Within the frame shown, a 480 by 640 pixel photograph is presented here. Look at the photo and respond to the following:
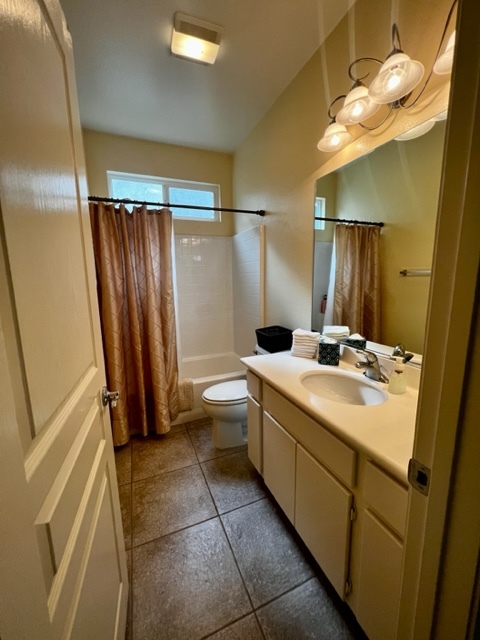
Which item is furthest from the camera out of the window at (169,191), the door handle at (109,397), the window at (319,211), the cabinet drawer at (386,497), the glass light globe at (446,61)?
the window at (169,191)

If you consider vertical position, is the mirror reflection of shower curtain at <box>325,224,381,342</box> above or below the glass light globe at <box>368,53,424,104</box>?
below

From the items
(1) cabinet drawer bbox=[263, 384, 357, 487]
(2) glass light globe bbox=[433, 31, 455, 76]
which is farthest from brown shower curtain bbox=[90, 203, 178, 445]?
(2) glass light globe bbox=[433, 31, 455, 76]

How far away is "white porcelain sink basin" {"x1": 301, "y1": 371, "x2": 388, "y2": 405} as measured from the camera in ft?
3.89

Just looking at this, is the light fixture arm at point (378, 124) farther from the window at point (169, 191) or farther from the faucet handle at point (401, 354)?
the window at point (169, 191)

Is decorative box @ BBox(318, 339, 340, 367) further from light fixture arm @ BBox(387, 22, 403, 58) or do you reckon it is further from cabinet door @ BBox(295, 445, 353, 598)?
→ light fixture arm @ BBox(387, 22, 403, 58)

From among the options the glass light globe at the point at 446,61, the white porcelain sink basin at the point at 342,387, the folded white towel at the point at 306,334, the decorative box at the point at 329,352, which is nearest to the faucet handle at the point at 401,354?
the white porcelain sink basin at the point at 342,387

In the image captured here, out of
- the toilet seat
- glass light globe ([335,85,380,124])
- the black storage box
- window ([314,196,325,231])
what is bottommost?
the toilet seat

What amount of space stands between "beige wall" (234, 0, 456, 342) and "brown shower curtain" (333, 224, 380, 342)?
0.22 meters

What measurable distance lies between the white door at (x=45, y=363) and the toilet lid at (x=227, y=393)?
3.61ft

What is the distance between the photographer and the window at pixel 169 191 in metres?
2.48

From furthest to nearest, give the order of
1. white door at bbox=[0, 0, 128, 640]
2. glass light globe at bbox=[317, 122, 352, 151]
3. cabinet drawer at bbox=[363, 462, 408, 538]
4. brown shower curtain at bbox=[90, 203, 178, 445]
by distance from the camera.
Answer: brown shower curtain at bbox=[90, 203, 178, 445] < glass light globe at bbox=[317, 122, 352, 151] < cabinet drawer at bbox=[363, 462, 408, 538] < white door at bbox=[0, 0, 128, 640]

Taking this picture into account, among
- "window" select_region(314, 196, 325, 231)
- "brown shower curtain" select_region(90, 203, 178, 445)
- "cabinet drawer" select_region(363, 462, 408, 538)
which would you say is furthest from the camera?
"brown shower curtain" select_region(90, 203, 178, 445)

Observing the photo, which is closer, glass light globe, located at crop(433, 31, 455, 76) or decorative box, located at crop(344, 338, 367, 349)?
glass light globe, located at crop(433, 31, 455, 76)

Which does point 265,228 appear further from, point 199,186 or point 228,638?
point 228,638
